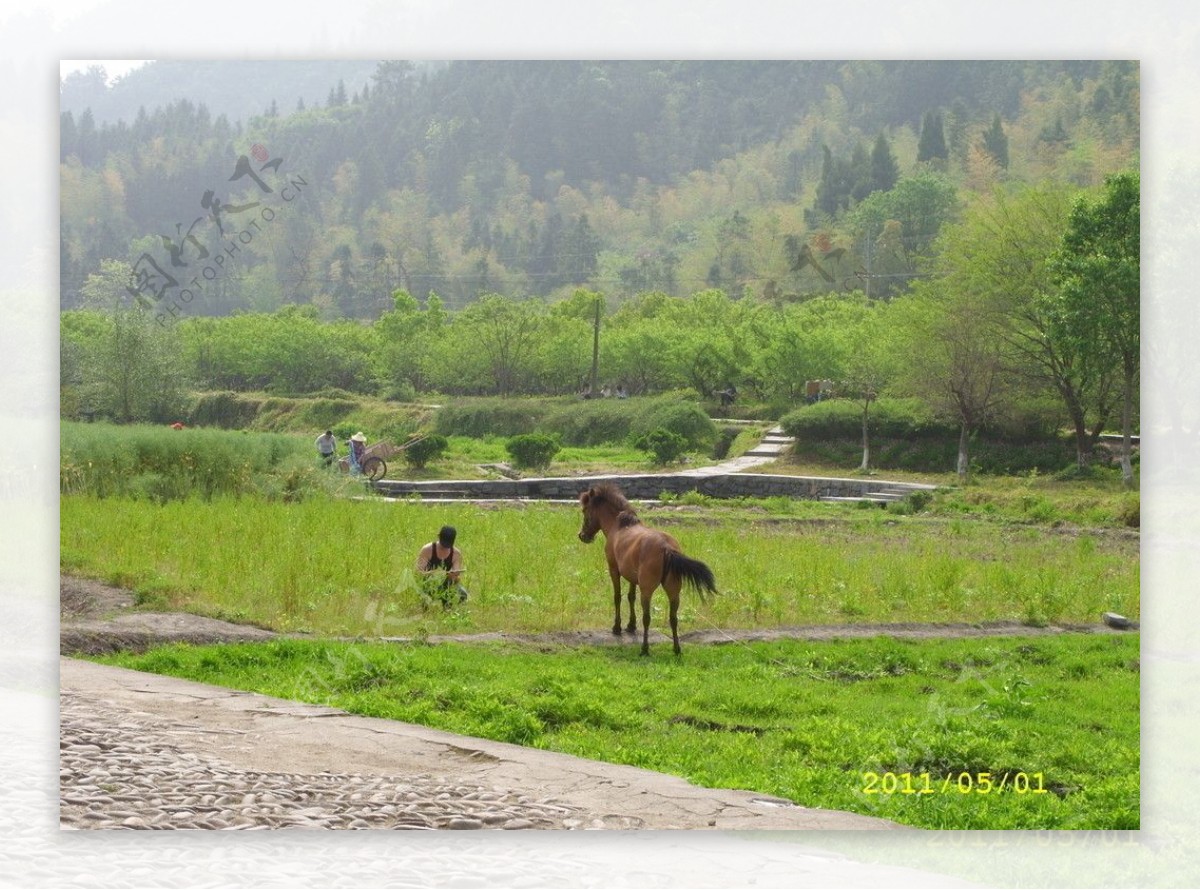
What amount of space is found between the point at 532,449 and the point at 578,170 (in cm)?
178

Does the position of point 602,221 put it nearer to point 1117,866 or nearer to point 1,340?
point 1,340

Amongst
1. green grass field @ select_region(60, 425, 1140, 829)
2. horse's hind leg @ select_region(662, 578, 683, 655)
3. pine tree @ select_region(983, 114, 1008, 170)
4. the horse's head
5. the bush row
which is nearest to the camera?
green grass field @ select_region(60, 425, 1140, 829)

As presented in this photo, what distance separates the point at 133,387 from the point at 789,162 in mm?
4227

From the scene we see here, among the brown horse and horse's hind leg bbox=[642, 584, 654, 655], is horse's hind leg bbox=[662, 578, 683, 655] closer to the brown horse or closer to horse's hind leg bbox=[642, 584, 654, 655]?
the brown horse

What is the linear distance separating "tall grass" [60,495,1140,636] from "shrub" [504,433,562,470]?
1.01 ft

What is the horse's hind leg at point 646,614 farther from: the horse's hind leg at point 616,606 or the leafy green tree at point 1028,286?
the leafy green tree at point 1028,286

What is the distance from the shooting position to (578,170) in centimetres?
944

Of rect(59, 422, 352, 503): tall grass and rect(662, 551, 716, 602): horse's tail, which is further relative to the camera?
rect(59, 422, 352, 503): tall grass

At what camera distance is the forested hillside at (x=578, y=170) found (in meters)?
8.81

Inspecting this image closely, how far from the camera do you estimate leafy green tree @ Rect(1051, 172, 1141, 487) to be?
29.5ft

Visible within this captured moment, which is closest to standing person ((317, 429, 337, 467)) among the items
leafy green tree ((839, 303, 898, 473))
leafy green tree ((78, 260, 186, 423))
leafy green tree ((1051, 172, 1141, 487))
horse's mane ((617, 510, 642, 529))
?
leafy green tree ((78, 260, 186, 423))

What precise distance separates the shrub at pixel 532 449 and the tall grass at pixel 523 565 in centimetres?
31

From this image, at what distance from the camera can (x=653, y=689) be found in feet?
28.1
